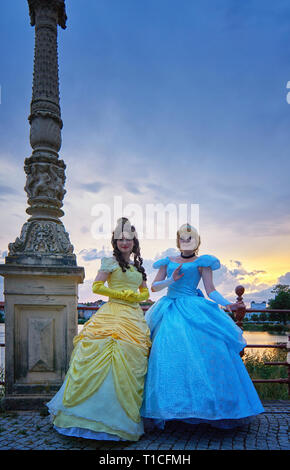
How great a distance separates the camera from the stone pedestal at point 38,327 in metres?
3.84

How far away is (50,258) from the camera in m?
3.93

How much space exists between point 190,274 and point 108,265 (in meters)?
0.84

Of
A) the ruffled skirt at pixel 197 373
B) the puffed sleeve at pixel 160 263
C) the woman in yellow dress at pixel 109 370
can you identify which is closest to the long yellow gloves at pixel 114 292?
the woman in yellow dress at pixel 109 370

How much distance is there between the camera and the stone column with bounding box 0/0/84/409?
384 centimetres

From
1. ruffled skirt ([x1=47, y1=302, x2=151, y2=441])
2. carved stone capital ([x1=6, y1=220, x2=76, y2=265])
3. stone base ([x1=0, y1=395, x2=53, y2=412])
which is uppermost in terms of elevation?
carved stone capital ([x1=6, y1=220, x2=76, y2=265])

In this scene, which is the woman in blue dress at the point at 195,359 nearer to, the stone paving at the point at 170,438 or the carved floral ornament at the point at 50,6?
the stone paving at the point at 170,438

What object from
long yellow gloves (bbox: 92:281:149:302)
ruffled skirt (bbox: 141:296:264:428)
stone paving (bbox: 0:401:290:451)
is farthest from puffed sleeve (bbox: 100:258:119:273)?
stone paving (bbox: 0:401:290:451)

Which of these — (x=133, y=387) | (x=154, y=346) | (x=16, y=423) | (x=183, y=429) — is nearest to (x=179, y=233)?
(x=154, y=346)

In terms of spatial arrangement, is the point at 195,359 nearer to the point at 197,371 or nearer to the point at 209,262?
the point at 197,371

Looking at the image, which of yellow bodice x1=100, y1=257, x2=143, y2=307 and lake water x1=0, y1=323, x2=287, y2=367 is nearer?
yellow bodice x1=100, y1=257, x2=143, y2=307

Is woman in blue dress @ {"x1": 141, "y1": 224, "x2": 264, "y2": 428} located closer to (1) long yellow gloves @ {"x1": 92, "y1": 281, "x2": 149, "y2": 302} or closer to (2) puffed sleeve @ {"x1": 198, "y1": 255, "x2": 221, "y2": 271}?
(2) puffed sleeve @ {"x1": 198, "y1": 255, "x2": 221, "y2": 271}

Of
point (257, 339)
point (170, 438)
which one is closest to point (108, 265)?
point (170, 438)

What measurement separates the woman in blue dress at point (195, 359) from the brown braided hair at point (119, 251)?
290 millimetres

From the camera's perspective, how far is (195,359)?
299cm
